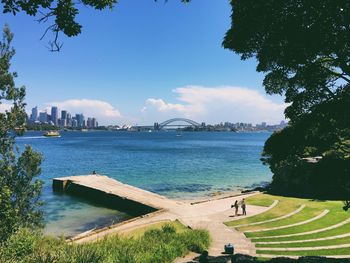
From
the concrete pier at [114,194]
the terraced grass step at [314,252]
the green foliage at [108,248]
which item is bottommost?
the concrete pier at [114,194]

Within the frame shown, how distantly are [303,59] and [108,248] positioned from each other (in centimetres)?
1310

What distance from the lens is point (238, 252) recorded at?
76.1 ft

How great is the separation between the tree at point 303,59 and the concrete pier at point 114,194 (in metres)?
23.0

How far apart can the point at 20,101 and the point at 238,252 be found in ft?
52.9

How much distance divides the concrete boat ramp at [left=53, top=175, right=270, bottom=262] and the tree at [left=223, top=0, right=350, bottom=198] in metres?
9.21

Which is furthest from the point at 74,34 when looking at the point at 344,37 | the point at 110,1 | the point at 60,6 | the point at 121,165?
the point at 121,165

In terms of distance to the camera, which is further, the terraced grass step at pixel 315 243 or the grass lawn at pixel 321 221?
the grass lawn at pixel 321 221

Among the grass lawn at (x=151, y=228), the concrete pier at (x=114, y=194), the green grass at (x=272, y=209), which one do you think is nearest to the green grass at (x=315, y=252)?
the grass lawn at (x=151, y=228)

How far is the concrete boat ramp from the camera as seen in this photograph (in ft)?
88.5

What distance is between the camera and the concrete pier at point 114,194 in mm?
41594

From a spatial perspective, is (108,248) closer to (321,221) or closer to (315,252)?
(315,252)

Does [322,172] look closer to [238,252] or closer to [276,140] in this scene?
[276,140]

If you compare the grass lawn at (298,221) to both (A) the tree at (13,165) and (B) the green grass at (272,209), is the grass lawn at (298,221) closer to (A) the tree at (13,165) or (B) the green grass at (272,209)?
(B) the green grass at (272,209)

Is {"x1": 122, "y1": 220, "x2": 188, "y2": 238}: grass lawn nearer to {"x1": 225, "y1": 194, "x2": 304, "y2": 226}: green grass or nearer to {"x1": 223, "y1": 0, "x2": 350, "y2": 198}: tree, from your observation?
{"x1": 225, "y1": 194, "x2": 304, "y2": 226}: green grass
